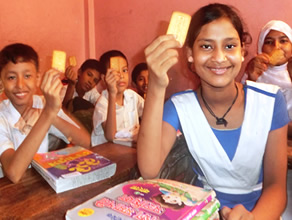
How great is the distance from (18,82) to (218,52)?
92cm

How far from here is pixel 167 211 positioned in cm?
53

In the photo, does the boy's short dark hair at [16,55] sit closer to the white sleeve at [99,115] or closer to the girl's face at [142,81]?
the white sleeve at [99,115]

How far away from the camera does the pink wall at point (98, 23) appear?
2191 millimetres

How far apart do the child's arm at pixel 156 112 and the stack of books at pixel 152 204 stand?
190 mm

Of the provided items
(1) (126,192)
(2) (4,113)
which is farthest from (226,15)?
(2) (4,113)

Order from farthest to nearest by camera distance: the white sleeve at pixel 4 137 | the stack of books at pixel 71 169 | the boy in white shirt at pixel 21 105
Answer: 1. the boy in white shirt at pixel 21 105
2. the white sleeve at pixel 4 137
3. the stack of books at pixel 71 169

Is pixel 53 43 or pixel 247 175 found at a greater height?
pixel 53 43

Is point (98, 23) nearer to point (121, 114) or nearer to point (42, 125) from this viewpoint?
point (121, 114)

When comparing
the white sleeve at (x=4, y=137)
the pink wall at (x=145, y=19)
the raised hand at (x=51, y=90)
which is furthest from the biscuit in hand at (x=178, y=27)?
the pink wall at (x=145, y=19)

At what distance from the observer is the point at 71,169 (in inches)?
30.7

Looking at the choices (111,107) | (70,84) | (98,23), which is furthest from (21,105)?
(98,23)

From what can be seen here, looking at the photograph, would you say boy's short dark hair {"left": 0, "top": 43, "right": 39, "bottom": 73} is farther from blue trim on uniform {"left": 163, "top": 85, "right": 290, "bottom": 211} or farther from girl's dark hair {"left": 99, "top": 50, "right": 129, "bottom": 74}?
girl's dark hair {"left": 99, "top": 50, "right": 129, "bottom": 74}

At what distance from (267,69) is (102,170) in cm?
Result: 163

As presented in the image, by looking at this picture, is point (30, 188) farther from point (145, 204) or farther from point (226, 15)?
point (226, 15)
